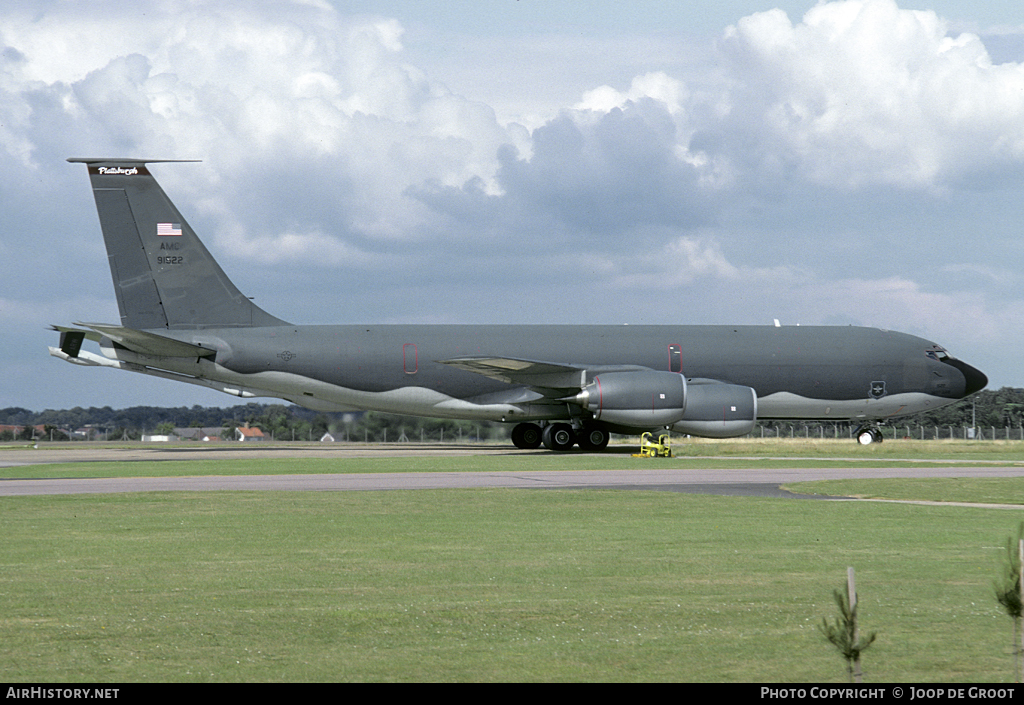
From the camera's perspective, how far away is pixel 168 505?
824 inches

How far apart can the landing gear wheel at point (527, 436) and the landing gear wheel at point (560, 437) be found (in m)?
2.81

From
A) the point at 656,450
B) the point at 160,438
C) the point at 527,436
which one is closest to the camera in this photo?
the point at 656,450

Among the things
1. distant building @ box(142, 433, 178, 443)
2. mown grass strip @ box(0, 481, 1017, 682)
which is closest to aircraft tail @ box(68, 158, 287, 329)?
mown grass strip @ box(0, 481, 1017, 682)

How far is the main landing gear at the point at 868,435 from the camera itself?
1870 inches

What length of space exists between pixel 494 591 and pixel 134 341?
106 feet

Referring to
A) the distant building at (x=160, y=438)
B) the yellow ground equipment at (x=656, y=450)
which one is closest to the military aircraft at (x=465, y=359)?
the yellow ground equipment at (x=656, y=450)

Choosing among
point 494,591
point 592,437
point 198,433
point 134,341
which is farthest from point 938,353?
point 198,433

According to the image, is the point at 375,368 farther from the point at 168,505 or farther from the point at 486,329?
the point at 168,505

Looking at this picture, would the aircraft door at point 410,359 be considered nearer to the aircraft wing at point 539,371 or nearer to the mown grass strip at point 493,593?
the aircraft wing at point 539,371

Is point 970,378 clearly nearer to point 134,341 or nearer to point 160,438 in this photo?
point 134,341

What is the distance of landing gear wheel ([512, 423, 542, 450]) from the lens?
46562mm

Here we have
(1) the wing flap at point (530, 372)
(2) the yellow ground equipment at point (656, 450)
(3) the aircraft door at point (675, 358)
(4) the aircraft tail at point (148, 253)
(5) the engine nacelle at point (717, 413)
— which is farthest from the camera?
(3) the aircraft door at point (675, 358)

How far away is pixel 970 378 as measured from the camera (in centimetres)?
4694

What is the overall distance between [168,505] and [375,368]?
22889 mm
